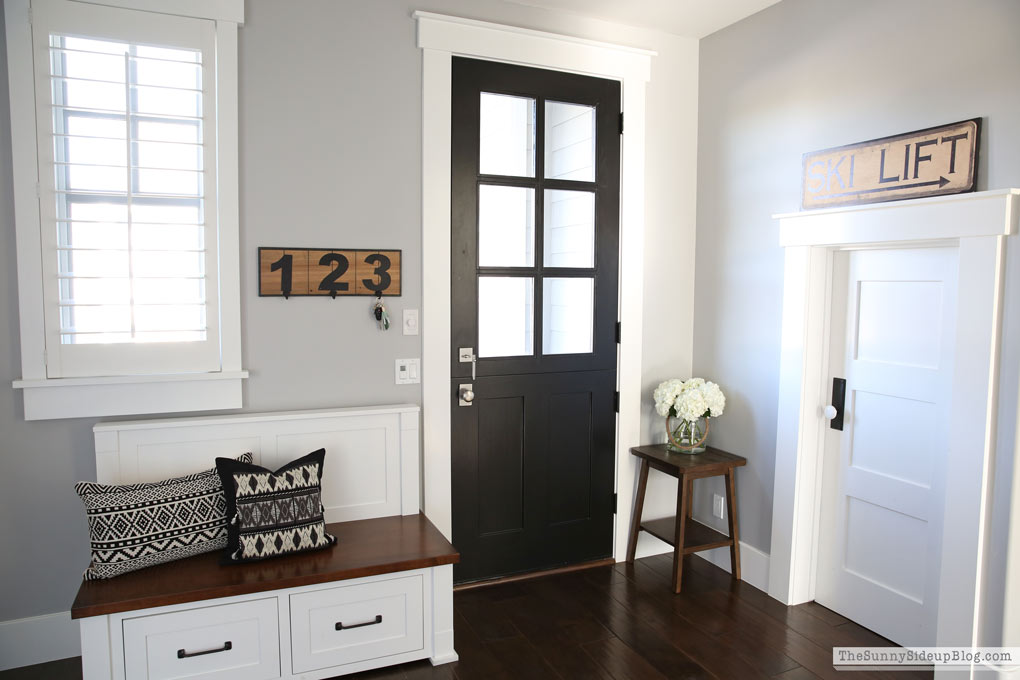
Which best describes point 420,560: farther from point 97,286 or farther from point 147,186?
point 147,186

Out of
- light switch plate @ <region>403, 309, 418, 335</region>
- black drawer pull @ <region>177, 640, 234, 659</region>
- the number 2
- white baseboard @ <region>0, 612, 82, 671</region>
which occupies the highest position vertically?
the number 2

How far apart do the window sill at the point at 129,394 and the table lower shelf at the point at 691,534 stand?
2122 mm

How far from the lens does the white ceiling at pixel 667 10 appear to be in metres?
3.12

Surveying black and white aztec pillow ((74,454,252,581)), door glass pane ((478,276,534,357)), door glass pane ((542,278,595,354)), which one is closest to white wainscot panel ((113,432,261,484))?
black and white aztec pillow ((74,454,252,581))

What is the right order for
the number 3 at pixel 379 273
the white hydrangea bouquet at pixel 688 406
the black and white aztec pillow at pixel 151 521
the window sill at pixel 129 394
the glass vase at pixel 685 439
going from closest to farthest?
the black and white aztec pillow at pixel 151 521 → the window sill at pixel 129 394 → the number 3 at pixel 379 273 → the white hydrangea bouquet at pixel 688 406 → the glass vase at pixel 685 439

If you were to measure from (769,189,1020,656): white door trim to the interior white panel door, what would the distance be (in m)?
0.07

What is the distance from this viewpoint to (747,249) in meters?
3.31

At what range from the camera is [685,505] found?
10.4ft

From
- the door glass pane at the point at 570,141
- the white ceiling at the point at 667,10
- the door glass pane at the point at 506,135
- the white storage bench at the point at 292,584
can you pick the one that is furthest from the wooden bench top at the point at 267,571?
the white ceiling at the point at 667,10

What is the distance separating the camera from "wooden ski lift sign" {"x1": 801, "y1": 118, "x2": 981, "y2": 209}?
2.37 m

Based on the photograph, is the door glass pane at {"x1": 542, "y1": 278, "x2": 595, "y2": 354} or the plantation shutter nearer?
the plantation shutter

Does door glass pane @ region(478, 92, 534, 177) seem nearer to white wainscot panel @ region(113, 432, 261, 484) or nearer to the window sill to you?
the window sill

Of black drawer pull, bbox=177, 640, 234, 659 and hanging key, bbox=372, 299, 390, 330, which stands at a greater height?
hanging key, bbox=372, 299, 390, 330

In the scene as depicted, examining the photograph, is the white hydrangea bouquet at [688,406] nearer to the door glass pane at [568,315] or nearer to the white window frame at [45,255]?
the door glass pane at [568,315]
